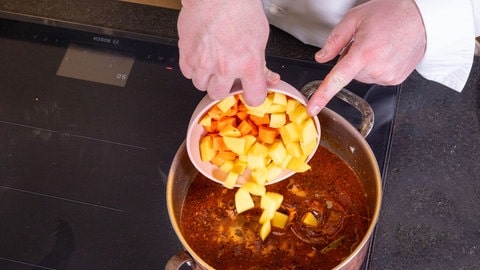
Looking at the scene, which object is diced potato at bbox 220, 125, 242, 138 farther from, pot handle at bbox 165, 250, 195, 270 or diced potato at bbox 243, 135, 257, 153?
pot handle at bbox 165, 250, 195, 270

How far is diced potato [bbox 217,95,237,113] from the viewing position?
0.78 meters

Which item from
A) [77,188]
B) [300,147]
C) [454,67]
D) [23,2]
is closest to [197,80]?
[300,147]

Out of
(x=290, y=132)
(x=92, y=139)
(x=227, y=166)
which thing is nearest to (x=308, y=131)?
(x=290, y=132)

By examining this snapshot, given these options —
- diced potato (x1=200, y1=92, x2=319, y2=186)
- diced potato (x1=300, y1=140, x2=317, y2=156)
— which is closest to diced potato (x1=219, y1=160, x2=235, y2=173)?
diced potato (x1=200, y1=92, x2=319, y2=186)

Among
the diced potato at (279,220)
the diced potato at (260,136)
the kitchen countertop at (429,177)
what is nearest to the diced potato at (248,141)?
the diced potato at (260,136)

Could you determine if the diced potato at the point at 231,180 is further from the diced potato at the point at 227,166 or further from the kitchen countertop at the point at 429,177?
the kitchen countertop at the point at 429,177

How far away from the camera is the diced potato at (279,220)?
33.1 inches

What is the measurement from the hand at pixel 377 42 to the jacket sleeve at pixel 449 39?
16 millimetres

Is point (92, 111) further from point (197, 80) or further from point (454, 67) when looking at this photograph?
point (454, 67)

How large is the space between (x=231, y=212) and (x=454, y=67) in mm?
391

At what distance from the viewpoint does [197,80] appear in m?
0.78

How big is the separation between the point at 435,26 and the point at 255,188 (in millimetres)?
333

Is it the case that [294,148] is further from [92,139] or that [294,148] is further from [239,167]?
[92,139]

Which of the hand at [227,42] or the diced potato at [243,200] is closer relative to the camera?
the hand at [227,42]
